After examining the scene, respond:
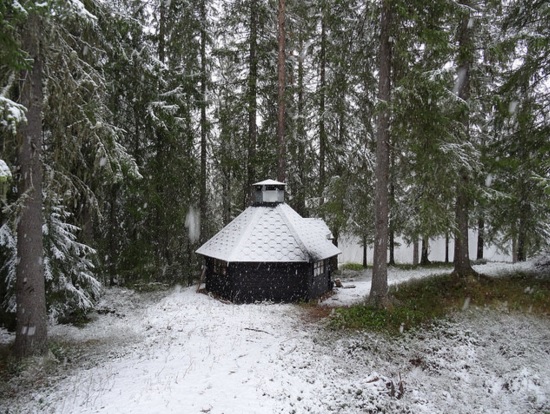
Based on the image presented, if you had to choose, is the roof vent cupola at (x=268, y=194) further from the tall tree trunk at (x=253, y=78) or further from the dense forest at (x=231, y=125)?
the tall tree trunk at (x=253, y=78)

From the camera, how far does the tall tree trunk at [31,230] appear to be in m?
8.79

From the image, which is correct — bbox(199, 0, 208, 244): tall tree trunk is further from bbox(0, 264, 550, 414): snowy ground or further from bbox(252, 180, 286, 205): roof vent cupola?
bbox(0, 264, 550, 414): snowy ground

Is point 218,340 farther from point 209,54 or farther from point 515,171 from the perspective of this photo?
point 209,54

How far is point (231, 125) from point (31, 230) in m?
12.9

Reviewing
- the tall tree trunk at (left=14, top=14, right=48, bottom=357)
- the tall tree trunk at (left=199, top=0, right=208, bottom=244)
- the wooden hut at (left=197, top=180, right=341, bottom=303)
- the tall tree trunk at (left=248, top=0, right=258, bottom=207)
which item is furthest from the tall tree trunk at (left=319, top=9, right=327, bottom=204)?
the tall tree trunk at (left=14, top=14, right=48, bottom=357)

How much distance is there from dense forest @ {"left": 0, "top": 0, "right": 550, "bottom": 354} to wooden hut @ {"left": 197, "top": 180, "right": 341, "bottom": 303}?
2252 millimetres

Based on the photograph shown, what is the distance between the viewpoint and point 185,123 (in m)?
17.0

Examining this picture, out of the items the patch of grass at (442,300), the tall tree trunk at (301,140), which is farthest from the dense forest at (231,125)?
the patch of grass at (442,300)

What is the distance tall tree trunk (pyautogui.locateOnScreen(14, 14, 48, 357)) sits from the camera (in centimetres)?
879

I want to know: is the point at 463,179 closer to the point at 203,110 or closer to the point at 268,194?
the point at 268,194

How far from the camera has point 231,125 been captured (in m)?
20.3

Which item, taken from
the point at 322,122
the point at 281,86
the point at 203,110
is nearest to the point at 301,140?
the point at 322,122

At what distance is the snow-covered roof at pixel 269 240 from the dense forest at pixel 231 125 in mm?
2088

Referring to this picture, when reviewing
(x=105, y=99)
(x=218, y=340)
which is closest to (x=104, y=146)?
(x=105, y=99)
